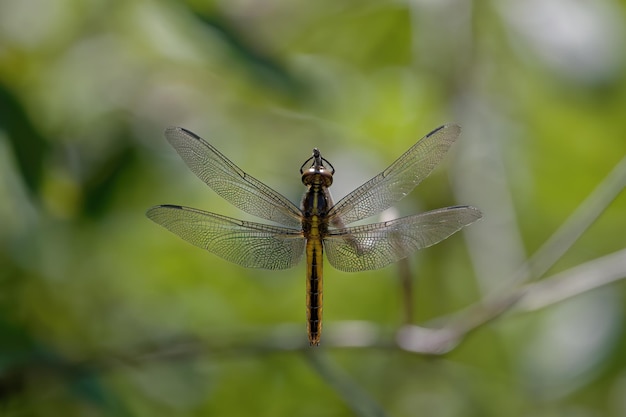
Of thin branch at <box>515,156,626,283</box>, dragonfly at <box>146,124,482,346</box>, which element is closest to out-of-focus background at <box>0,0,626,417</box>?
thin branch at <box>515,156,626,283</box>

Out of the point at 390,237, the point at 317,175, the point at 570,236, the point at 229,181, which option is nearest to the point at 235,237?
the point at 229,181

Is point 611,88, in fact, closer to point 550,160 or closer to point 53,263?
point 550,160

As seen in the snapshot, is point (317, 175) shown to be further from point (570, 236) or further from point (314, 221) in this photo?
point (570, 236)

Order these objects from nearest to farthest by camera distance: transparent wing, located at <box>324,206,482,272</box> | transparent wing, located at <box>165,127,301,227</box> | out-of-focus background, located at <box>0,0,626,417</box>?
1. transparent wing, located at <box>324,206,482,272</box>
2. transparent wing, located at <box>165,127,301,227</box>
3. out-of-focus background, located at <box>0,0,626,417</box>

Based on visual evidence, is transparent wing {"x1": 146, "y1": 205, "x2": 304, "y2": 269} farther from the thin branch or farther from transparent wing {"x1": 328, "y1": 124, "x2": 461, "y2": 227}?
the thin branch

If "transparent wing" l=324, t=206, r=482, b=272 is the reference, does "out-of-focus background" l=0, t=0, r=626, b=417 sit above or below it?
above

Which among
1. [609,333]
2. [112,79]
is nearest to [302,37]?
[112,79]
